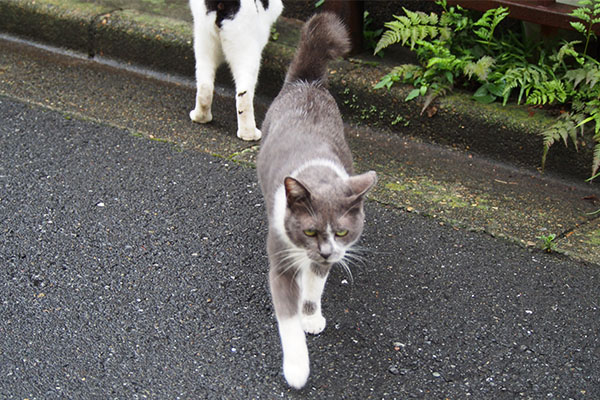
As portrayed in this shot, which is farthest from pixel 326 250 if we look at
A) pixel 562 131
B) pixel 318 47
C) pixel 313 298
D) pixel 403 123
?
pixel 403 123

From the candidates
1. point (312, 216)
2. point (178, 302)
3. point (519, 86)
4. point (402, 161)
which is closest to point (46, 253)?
point (178, 302)

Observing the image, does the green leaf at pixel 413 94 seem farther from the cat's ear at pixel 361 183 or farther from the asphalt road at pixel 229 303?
the cat's ear at pixel 361 183

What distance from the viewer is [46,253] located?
3.02 m

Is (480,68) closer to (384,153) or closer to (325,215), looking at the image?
(384,153)

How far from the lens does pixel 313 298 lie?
8.55 feet

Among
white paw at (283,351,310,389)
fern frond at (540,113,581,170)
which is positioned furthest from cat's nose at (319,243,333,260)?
fern frond at (540,113,581,170)

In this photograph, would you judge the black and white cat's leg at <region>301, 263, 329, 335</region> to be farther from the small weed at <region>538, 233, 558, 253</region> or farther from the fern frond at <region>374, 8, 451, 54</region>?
the fern frond at <region>374, 8, 451, 54</region>

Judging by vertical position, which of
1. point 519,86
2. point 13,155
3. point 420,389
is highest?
point 519,86

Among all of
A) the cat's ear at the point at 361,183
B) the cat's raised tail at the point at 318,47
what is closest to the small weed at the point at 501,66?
the cat's raised tail at the point at 318,47

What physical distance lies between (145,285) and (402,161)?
1744 millimetres

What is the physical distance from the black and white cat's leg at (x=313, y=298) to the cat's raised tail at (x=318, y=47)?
1.17m

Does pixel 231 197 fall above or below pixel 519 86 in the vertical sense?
below

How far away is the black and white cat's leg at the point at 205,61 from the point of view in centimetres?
409

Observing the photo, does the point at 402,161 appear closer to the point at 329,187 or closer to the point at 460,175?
the point at 460,175
